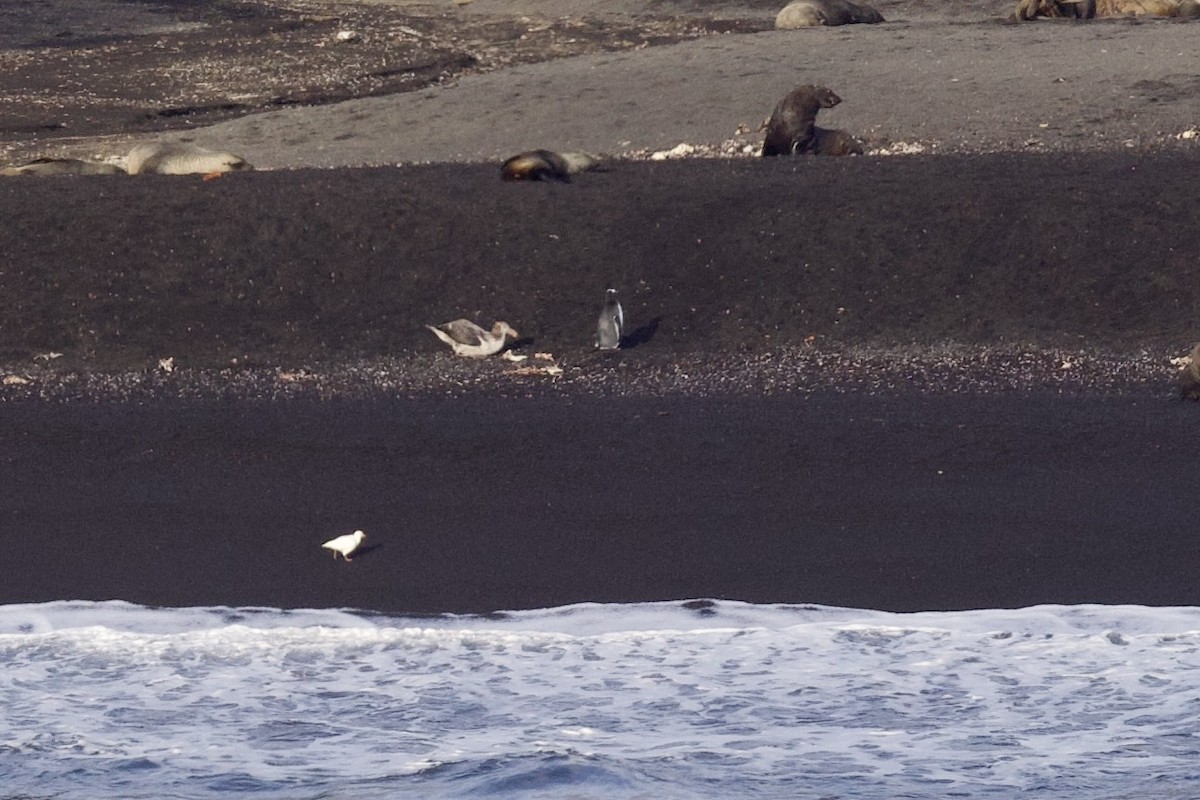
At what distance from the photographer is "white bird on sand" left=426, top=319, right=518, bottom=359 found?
865 centimetres

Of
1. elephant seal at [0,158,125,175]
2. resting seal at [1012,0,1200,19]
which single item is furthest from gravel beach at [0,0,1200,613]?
resting seal at [1012,0,1200,19]

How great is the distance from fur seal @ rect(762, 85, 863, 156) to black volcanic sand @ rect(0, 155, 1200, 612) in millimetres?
687

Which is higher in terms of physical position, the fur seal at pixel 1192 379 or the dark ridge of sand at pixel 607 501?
the fur seal at pixel 1192 379

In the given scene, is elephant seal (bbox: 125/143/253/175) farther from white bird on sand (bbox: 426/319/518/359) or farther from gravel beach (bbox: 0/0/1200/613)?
white bird on sand (bbox: 426/319/518/359)

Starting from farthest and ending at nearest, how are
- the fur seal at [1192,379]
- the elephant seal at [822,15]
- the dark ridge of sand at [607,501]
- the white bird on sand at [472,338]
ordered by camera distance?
the elephant seal at [822,15]
the white bird on sand at [472,338]
the fur seal at [1192,379]
the dark ridge of sand at [607,501]

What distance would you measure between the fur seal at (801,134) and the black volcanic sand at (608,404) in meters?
0.69

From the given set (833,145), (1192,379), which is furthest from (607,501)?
(833,145)

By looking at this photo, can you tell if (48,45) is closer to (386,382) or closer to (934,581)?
(386,382)

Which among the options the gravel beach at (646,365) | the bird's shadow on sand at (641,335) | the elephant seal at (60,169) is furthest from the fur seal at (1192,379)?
the elephant seal at (60,169)

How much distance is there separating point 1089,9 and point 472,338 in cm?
1091

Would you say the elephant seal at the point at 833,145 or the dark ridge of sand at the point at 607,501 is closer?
the dark ridge of sand at the point at 607,501

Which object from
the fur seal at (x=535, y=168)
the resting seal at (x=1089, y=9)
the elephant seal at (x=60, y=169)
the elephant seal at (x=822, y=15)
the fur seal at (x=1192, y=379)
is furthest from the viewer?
the elephant seal at (x=822, y=15)

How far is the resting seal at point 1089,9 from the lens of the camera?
1734 cm

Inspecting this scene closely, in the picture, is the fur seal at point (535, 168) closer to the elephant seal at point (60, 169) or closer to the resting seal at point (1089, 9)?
the elephant seal at point (60, 169)
